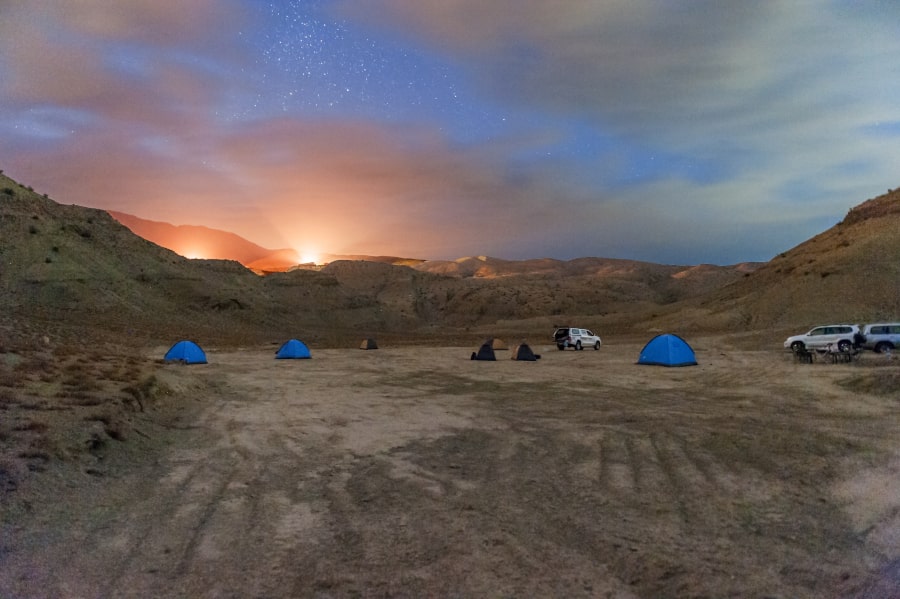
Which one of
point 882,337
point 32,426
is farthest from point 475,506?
point 882,337

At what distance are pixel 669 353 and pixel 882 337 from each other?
1032 cm

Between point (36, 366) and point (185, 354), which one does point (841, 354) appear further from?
point (185, 354)

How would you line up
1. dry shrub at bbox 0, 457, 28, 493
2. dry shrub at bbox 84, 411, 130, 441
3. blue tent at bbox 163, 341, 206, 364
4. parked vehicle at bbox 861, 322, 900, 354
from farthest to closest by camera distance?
1. blue tent at bbox 163, 341, 206, 364
2. parked vehicle at bbox 861, 322, 900, 354
3. dry shrub at bbox 84, 411, 130, 441
4. dry shrub at bbox 0, 457, 28, 493

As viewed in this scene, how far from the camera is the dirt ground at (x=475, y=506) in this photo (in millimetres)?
4715

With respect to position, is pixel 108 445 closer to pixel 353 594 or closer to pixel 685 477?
pixel 353 594

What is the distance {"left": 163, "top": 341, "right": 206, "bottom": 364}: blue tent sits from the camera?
26544 millimetres

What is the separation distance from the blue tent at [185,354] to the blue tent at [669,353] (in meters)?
21.3

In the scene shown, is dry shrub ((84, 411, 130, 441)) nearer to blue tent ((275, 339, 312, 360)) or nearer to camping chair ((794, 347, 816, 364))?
blue tent ((275, 339, 312, 360))

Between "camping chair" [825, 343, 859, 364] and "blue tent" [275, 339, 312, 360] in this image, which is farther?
"blue tent" [275, 339, 312, 360]

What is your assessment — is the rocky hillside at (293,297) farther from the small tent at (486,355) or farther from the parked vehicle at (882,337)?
the small tent at (486,355)

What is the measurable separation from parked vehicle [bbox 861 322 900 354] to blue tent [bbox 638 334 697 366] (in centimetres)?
850

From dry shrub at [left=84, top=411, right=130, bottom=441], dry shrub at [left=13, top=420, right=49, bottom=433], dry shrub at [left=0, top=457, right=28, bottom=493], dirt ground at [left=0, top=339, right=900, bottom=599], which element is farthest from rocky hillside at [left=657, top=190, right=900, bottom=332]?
dry shrub at [left=0, top=457, right=28, bottom=493]

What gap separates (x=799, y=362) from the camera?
79.6 feet

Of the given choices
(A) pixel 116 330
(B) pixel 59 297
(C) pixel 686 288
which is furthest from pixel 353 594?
(C) pixel 686 288
